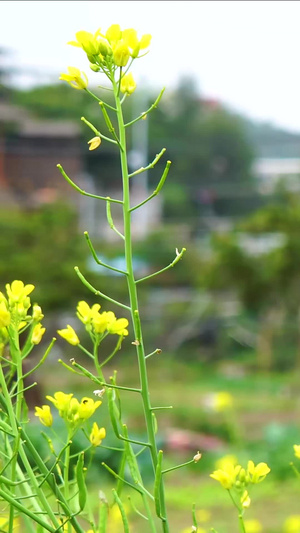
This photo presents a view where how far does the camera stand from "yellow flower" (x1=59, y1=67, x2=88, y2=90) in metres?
0.42

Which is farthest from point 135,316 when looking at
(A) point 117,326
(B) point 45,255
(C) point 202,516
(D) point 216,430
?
(B) point 45,255

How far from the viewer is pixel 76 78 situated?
42cm

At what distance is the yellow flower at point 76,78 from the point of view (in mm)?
418

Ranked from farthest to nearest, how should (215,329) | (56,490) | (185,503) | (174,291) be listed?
(174,291), (215,329), (185,503), (56,490)

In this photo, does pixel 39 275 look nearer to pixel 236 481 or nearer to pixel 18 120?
pixel 18 120

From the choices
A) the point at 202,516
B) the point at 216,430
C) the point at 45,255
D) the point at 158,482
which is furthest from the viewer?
the point at 45,255

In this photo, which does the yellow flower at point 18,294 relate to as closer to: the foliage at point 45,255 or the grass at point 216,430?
the grass at point 216,430

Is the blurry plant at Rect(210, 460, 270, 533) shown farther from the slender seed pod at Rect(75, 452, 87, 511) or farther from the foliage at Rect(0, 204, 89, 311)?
the foliage at Rect(0, 204, 89, 311)

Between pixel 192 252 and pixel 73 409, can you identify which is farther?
pixel 192 252

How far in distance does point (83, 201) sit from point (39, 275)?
21.5 ft

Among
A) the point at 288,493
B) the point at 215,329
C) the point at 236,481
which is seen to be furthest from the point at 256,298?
the point at 236,481

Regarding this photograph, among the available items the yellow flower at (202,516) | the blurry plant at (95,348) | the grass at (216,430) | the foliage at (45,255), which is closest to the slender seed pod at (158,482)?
the blurry plant at (95,348)

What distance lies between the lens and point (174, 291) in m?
12.2

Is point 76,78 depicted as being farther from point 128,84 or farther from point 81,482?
point 81,482
